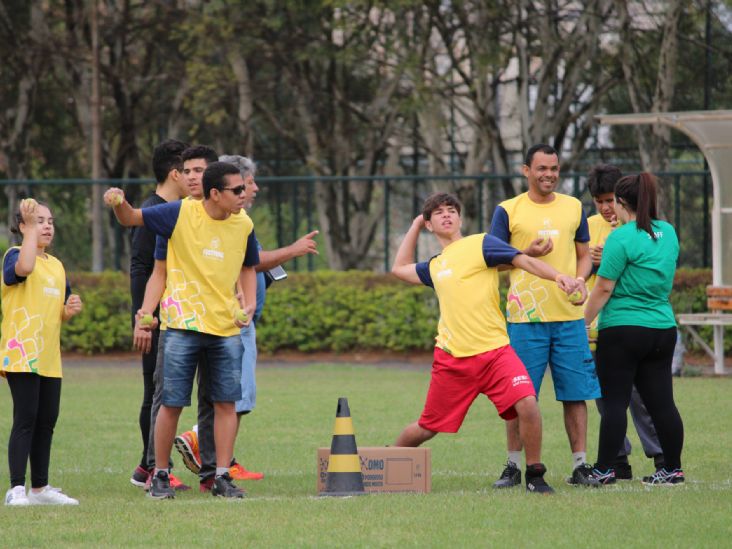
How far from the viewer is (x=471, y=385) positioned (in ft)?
27.3

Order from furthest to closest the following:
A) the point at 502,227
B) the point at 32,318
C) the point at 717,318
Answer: the point at 717,318 → the point at 502,227 → the point at 32,318

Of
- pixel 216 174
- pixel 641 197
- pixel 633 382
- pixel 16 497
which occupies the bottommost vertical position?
pixel 16 497

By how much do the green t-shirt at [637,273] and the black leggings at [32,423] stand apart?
3.40 m

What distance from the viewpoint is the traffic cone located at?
809 cm

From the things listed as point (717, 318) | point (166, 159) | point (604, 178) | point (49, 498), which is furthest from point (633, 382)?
point (717, 318)

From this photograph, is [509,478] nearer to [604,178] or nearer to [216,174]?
[604,178]

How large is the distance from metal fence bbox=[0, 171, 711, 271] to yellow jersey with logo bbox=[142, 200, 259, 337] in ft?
39.2

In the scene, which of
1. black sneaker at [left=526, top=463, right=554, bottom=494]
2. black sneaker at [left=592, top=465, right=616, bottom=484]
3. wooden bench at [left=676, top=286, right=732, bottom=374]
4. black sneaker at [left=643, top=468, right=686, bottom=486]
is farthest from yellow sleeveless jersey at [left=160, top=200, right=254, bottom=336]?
wooden bench at [left=676, top=286, right=732, bottom=374]

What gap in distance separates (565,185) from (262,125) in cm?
688

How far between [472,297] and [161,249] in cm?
187

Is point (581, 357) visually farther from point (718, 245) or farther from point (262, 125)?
point (262, 125)

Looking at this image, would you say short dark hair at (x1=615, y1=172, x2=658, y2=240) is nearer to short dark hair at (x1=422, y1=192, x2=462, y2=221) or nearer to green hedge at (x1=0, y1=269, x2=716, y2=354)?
short dark hair at (x1=422, y1=192, x2=462, y2=221)

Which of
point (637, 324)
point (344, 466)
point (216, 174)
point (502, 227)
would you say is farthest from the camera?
point (502, 227)

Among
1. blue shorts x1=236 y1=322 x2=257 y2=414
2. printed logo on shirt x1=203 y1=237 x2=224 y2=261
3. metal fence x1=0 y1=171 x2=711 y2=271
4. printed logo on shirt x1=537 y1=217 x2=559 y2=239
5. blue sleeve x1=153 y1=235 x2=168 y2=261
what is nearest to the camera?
printed logo on shirt x1=203 y1=237 x2=224 y2=261
